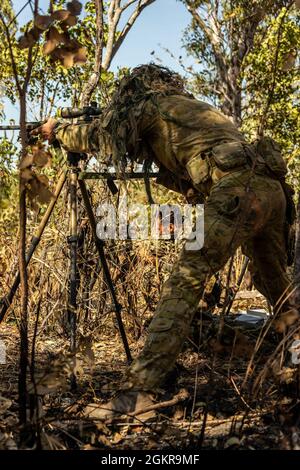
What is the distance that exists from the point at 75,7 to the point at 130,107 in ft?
5.09

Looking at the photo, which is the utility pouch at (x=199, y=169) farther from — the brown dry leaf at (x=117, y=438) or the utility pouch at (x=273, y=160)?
the brown dry leaf at (x=117, y=438)

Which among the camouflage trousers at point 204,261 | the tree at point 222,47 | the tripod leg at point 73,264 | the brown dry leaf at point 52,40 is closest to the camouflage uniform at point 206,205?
the camouflage trousers at point 204,261

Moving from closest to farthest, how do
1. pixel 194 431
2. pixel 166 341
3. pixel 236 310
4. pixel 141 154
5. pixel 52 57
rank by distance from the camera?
pixel 52 57 → pixel 194 431 → pixel 166 341 → pixel 141 154 → pixel 236 310

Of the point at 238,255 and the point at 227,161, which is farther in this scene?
the point at 238,255

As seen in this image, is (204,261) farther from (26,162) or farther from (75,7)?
(75,7)

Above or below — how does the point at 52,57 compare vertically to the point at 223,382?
above

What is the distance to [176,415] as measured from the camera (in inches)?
116

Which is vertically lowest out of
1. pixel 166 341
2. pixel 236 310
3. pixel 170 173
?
pixel 236 310

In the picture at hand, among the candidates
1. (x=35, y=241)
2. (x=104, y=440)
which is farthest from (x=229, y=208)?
(x=104, y=440)

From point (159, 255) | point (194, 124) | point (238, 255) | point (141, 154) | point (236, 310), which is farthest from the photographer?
point (238, 255)
